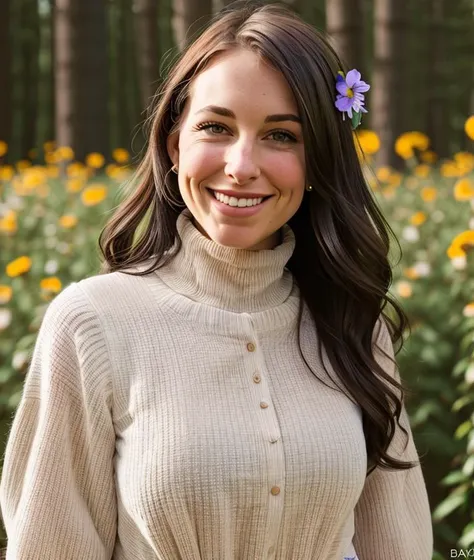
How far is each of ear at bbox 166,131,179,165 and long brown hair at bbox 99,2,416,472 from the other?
0.01m

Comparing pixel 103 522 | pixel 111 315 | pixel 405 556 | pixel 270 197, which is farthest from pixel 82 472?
pixel 405 556

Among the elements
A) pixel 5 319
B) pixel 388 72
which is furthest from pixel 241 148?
pixel 388 72

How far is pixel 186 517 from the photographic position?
1.99 m

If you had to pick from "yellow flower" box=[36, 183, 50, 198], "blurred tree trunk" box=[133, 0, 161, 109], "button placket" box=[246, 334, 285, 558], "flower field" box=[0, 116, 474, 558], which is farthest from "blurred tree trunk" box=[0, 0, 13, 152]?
"button placket" box=[246, 334, 285, 558]

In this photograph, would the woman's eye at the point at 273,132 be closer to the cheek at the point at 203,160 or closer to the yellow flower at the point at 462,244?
the cheek at the point at 203,160

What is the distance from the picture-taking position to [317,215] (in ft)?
7.59

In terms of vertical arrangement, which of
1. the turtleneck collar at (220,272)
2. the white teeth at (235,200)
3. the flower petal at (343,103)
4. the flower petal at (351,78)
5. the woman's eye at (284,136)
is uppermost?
the flower petal at (351,78)

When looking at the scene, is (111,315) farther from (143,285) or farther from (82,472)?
(82,472)

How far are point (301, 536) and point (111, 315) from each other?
545 millimetres

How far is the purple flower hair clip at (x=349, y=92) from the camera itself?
2.17 m

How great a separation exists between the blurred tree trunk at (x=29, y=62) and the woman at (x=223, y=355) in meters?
21.4

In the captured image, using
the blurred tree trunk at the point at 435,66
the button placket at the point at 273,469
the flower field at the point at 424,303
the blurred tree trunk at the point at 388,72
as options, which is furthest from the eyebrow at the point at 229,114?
the blurred tree trunk at the point at 435,66

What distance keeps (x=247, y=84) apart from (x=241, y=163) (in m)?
0.16

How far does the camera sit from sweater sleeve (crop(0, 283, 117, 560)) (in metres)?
2.02
